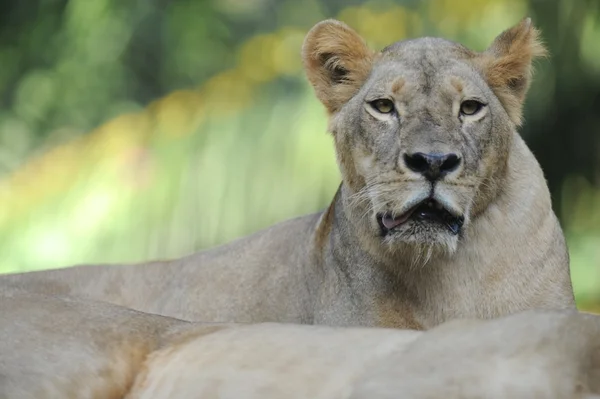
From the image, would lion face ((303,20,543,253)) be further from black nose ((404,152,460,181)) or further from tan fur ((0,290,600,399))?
tan fur ((0,290,600,399))

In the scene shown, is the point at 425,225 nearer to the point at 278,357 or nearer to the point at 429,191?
the point at 429,191

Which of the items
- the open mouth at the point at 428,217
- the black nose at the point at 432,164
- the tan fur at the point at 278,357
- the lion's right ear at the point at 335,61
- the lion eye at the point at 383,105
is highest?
the lion's right ear at the point at 335,61

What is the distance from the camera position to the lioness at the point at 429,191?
12.4ft

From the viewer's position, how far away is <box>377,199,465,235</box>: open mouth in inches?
146

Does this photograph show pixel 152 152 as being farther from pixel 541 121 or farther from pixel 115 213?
pixel 541 121

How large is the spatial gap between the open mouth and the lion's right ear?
69 cm

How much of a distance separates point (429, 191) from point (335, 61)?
98 cm

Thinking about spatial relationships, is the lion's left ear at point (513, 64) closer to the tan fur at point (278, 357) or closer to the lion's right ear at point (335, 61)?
the lion's right ear at point (335, 61)

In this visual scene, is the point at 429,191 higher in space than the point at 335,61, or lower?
lower

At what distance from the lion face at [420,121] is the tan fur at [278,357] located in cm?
97

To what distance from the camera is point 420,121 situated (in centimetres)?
386

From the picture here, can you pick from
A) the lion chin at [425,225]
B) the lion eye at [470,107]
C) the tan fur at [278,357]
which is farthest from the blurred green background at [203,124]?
the tan fur at [278,357]

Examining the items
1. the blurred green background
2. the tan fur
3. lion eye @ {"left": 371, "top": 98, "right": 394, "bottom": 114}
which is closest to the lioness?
lion eye @ {"left": 371, "top": 98, "right": 394, "bottom": 114}

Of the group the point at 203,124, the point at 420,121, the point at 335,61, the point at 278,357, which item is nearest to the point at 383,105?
the point at 420,121
